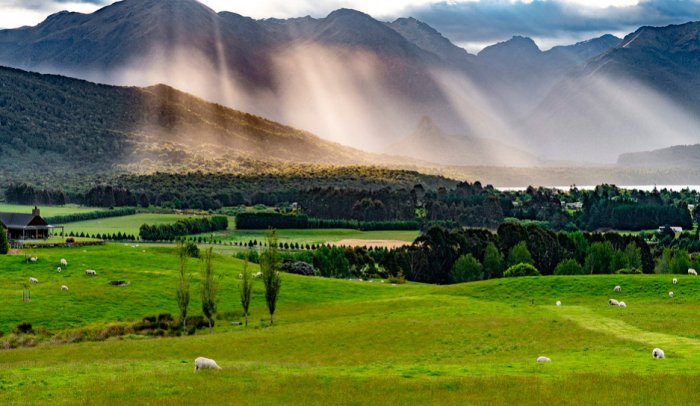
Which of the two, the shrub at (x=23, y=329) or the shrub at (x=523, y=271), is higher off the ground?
the shrub at (x=523, y=271)

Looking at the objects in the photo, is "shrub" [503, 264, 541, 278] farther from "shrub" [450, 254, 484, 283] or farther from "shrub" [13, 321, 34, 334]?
"shrub" [13, 321, 34, 334]

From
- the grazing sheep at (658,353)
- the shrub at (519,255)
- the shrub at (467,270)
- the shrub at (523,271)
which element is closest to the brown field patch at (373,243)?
the shrub at (467,270)

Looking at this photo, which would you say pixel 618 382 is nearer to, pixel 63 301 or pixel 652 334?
pixel 652 334

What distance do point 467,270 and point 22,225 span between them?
77959 mm

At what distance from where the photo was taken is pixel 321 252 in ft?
479

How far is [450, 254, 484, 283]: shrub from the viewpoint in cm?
14325

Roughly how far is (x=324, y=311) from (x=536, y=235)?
87684 mm

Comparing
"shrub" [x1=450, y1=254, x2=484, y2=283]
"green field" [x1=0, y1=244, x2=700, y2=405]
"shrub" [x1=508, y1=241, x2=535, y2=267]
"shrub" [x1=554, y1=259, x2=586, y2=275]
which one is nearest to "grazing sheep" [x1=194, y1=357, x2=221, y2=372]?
"green field" [x1=0, y1=244, x2=700, y2=405]

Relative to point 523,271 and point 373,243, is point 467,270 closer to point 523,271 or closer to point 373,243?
point 523,271

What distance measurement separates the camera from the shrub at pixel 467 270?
143250 mm

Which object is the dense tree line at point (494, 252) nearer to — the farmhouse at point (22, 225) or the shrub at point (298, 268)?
the shrub at point (298, 268)

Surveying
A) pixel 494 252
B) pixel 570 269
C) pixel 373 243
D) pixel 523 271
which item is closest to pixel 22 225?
pixel 373 243

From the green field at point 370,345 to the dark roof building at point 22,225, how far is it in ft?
126

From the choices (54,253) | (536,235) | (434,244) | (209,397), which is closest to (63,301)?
(54,253)
